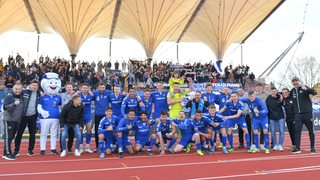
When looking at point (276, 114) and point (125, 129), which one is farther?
point (276, 114)

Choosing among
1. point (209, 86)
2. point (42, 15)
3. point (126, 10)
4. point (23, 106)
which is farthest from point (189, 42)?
point (23, 106)

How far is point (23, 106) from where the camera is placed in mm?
7496

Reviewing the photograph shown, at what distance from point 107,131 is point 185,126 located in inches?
79.7

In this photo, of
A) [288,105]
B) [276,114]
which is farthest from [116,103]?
[288,105]

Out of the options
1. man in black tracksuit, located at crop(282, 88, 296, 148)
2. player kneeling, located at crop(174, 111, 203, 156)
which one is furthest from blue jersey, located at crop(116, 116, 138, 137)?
man in black tracksuit, located at crop(282, 88, 296, 148)

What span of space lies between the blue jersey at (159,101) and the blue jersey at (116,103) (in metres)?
0.98

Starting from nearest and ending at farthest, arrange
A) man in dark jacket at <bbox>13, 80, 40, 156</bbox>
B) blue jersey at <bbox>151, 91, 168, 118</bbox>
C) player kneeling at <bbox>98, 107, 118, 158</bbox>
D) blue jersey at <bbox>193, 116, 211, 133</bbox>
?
man in dark jacket at <bbox>13, 80, 40, 156</bbox> → player kneeling at <bbox>98, 107, 118, 158</bbox> → blue jersey at <bbox>193, 116, 211, 133</bbox> → blue jersey at <bbox>151, 91, 168, 118</bbox>

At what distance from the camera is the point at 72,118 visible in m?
7.84

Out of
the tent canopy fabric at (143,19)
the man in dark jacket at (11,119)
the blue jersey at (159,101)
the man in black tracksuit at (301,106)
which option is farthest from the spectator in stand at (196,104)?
the tent canopy fabric at (143,19)

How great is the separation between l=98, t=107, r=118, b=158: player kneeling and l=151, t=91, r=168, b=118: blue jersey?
1395 millimetres

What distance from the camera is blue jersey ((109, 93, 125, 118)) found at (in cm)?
873

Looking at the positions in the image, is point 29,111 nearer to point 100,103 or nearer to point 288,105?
point 100,103

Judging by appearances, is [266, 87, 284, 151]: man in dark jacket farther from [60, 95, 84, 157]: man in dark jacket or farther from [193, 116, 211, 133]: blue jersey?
[60, 95, 84, 157]: man in dark jacket

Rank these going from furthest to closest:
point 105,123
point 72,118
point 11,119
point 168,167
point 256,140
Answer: point 256,140, point 105,123, point 72,118, point 11,119, point 168,167
